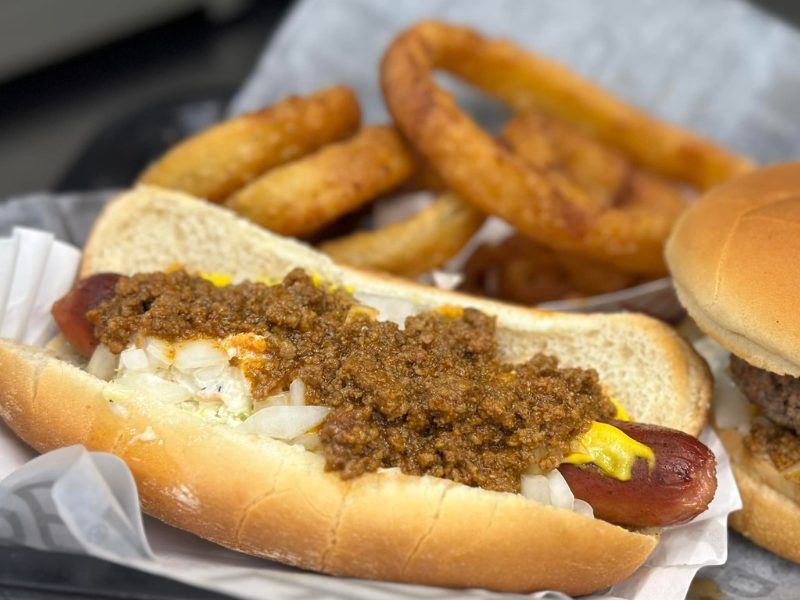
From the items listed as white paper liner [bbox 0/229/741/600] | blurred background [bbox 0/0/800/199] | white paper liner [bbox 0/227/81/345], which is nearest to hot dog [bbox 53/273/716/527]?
white paper liner [bbox 0/229/741/600]

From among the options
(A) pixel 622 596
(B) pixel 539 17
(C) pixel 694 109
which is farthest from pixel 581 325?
(B) pixel 539 17

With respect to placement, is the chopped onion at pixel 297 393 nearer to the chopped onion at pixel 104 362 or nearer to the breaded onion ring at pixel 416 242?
the chopped onion at pixel 104 362

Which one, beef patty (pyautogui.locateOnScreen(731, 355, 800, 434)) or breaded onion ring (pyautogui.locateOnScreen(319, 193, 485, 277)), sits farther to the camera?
breaded onion ring (pyautogui.locateOnScreen(319, 193, 485, 277))

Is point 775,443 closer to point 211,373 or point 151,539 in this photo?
point 211,373

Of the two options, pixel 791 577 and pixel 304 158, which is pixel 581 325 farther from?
pixel 304 158

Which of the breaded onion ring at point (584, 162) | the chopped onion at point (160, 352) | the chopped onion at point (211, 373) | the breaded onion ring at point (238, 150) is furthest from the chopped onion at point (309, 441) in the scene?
the breaded onion ring at point (584, 162)

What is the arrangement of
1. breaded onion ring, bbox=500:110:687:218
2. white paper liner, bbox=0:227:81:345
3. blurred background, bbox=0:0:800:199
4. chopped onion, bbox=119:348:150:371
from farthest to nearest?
blurred background, bbox=0:0:800:199 < breaded onion ring, bbox=500:110:687:218 < white paper liner, bbox=0:227:81:345 < chopped onion, bbox=119:348:150:371

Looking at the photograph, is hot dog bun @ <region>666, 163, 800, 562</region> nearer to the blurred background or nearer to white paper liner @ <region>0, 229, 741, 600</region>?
white paper liner @ <region>0, 229, 741, 600</region>
